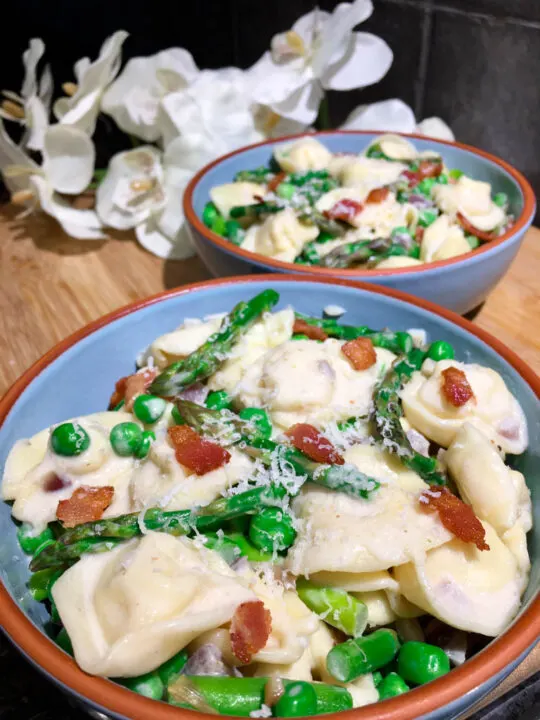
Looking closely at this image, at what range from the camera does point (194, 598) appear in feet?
2.81

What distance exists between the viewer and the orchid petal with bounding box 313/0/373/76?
2.09 metres

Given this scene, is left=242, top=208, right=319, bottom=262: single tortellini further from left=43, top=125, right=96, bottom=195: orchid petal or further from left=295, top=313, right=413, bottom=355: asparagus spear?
left=43, top=125, right=96, bottom=195: orchid petal

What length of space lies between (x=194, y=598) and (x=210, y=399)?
46cm

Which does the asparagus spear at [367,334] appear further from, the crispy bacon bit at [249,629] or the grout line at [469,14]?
the grout line at [469,14]

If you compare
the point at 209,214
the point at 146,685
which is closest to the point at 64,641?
the point at 146,685

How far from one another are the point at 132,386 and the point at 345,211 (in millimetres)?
812

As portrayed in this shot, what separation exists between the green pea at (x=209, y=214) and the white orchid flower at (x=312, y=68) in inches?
19.2

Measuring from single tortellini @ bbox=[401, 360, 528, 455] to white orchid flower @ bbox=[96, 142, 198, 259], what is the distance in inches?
49.8

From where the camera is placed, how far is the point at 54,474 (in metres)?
1.12

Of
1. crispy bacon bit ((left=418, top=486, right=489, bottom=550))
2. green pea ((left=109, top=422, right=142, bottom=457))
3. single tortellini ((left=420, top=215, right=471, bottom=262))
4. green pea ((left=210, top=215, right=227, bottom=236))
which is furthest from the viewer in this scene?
green pea ((left=210, top=215, right=227, bottom=236))

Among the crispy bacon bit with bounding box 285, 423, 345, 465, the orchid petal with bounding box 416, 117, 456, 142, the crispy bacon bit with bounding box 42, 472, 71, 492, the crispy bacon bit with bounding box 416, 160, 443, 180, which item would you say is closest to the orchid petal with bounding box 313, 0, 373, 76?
the orchid petal with bounding box 416, 117, 456, 142

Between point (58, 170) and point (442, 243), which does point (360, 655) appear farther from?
point (58, 170)

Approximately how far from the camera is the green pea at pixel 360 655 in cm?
86

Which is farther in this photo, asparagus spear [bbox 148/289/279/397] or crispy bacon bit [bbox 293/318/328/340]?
crispy bacon bit [bbox 293/318/328/340]
